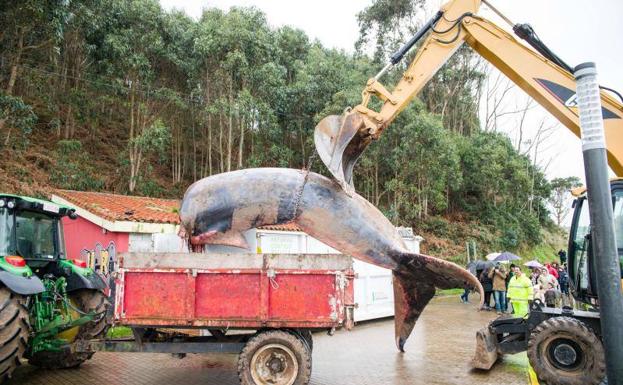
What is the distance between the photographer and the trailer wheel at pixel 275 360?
4.70m

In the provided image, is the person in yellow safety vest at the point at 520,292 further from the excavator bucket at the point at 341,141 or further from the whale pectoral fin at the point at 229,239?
the whale pectoral fin at the point at 229,239

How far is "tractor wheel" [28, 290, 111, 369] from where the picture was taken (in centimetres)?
622

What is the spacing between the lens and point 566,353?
234 inches

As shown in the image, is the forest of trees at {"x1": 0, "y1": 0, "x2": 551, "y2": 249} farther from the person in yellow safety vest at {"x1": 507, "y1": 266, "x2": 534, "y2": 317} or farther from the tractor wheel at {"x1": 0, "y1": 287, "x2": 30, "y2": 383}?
the tractor wheel at {"x1": 0, "y1": 287, "x2": 30, "y2": 383}

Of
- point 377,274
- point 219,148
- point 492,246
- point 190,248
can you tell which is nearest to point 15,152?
point 219,148

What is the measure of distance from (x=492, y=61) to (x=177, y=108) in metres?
17.6

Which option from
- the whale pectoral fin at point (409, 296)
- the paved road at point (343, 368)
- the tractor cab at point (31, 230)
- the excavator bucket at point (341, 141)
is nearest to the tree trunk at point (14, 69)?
the tractor cab at point (31, 230)

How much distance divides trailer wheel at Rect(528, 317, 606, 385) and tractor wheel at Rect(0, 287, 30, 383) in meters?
6.02

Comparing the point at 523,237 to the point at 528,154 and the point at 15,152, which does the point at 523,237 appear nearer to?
the point at 528,154

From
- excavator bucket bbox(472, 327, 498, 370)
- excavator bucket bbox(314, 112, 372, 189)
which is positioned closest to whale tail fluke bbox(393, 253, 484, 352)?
excavator bucket bbox(314, 112, 372, 189)

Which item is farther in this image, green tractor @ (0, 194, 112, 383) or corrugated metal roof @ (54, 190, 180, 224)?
corrugated metal roof @ (54, 190, 180, 224)

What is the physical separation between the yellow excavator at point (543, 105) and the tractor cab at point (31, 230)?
13.4ft

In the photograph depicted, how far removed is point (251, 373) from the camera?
15.5 feet

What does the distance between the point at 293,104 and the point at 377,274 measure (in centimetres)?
1099
